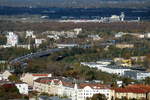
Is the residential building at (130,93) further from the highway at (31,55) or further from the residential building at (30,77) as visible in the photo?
the highway at (31,55)

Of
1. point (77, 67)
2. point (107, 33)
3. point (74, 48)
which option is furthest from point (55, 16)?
point (77, 67)

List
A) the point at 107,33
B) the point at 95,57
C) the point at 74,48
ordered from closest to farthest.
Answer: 1. the point at 95,57
2. the point at 74,48
3. the point at 107,33

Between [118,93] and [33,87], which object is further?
[33,87]

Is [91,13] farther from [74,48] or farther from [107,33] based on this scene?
[74,48]

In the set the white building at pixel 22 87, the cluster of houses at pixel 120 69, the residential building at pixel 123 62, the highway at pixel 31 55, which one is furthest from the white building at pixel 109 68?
the white building at pixel 22 87

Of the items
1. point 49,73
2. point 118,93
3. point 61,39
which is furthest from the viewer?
point 61,39

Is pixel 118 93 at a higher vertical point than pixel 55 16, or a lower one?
higher
